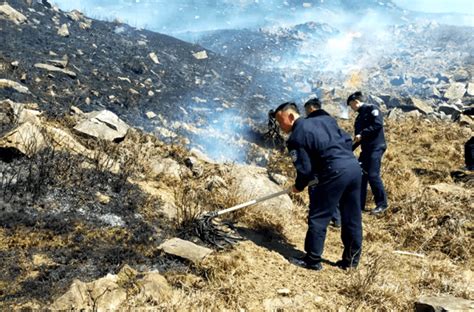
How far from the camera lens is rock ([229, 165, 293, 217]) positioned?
15.3 ft

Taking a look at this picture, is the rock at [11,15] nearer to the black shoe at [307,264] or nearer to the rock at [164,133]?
the rock at [164,133]

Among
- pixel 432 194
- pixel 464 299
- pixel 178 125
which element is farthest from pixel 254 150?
pixel 464 299

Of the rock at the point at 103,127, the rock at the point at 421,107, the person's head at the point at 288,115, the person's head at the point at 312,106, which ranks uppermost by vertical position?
the rock at the point at 421,107

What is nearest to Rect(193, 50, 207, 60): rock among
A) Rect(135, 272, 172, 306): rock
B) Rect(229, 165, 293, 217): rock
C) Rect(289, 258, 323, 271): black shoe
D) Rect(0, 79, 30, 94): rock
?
Rect(0, 79, 30, 94): rock

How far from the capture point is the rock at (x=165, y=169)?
16.5 feet

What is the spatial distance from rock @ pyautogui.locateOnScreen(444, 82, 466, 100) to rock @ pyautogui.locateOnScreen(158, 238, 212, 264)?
1648 cm

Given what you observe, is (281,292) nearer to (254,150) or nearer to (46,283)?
(46,283)

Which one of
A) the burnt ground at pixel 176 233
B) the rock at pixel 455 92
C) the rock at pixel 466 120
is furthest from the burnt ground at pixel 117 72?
the rock at pixel 455 92

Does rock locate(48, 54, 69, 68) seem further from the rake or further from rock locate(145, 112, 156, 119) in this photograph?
the rake

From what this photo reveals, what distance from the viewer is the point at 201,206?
423 centimetres

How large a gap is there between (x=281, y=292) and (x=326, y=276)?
591 millimetres

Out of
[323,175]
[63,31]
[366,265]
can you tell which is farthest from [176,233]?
[63,31]

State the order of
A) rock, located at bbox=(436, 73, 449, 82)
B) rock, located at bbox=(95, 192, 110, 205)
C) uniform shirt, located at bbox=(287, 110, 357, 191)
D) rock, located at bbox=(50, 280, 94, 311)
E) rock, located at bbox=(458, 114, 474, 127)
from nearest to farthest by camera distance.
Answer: rock, located at bbox=(50, 280, 94, 311), uniform shirt, located at bbox=(287, 110, 357, 191), rock, located at bbox=(95, 192, 110, 205), rock, located at bbox=(458, 114, 474, 127), rock, located at bbox=(436, 73, 449, 82)

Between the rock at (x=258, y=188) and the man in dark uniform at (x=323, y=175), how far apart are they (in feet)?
3.65
